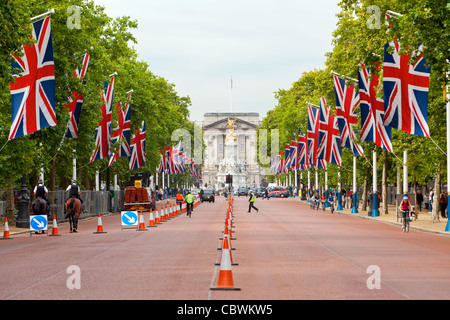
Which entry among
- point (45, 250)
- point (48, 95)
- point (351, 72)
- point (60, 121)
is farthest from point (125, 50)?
point (45, 250)

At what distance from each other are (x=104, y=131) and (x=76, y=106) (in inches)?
246

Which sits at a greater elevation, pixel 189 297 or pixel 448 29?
pixel 448 29

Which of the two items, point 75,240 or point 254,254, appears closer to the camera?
point 254,254

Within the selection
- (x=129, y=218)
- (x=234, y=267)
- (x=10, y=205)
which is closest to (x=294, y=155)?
(x=10, y=205)

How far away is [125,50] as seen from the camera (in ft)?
199

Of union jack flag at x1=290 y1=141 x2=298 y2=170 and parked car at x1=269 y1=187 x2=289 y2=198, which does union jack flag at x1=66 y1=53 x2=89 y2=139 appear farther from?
parked car at x1=269 y1=187 x2=289 y2=198

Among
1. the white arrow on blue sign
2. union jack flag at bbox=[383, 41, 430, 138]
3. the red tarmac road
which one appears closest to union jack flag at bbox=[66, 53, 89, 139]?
the white arrow on blue sign

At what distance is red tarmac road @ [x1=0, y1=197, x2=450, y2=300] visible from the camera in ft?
44.9

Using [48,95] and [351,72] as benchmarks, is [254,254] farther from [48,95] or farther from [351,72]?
[351,72]

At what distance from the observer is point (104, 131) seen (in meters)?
45.8

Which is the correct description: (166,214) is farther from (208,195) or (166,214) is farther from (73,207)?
(208,195)

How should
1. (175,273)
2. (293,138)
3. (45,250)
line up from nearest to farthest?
(175,273) → (45,250) → (293,138)

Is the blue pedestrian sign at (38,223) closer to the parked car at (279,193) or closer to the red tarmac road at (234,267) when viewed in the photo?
the red tarmac road at (234,267)

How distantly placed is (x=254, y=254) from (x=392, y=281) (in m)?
6.77
